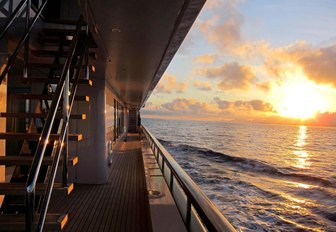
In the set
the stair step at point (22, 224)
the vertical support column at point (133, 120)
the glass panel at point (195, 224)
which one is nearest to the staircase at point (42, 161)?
the stair step at point (22, 224)

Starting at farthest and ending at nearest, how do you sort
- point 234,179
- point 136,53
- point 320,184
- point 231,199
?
point 320,184 < point 234,179 < point 231,199 < point 136,53

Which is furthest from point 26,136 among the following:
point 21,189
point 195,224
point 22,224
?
point 195,224

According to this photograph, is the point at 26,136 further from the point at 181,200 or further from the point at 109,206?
the point at 109,206

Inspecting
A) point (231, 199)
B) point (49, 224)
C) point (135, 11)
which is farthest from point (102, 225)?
point (231, 199)

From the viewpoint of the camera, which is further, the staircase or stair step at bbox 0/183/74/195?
stair step at bbox 0/183/74/195

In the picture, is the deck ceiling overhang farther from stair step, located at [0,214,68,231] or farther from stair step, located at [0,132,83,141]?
stair step, located at [0,214,68,231]

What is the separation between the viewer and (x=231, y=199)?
41.5 feet

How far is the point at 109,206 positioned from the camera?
4.56m

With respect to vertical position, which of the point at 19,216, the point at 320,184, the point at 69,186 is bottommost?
the point at 320,184

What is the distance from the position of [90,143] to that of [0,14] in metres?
3.40

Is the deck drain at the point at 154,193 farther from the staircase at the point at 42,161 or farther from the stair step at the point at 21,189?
the stair step at the point at 21,189

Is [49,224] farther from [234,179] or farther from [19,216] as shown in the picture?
[234,179]

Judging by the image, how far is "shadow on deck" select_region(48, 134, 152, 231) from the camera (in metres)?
3.78

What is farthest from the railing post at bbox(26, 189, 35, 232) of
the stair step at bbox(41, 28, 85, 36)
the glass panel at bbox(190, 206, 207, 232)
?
the stair step at bbox(41, 28, 85, 36)
